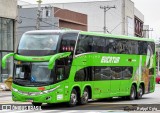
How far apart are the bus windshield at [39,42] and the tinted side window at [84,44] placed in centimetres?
170

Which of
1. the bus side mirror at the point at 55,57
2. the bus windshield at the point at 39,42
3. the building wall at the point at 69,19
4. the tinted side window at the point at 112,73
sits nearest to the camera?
the bus side mirror at the point at 55,57

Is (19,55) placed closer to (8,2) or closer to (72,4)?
(8,2)

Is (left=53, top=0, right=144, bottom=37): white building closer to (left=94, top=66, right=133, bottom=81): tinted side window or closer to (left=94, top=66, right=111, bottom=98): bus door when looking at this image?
(left=94, top=66, right=133, bottom=81): tinted side window

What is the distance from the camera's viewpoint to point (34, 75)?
23.8 m

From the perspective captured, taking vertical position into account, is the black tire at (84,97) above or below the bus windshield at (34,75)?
below

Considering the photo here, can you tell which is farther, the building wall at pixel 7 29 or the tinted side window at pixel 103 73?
the building wall at pixel 7 29

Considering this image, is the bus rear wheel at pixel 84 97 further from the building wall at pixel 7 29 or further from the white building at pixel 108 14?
the white building at pixel 108 14

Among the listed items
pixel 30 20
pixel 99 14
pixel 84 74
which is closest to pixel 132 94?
pixel 84 74

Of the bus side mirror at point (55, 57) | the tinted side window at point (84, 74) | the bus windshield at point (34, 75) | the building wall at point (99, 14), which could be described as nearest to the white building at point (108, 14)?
the building wall at point (99, 14)

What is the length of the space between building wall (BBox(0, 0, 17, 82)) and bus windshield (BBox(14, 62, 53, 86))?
27885 millimetres

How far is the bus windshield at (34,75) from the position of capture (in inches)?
930

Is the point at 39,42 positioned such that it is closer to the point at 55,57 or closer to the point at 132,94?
the point at 55,57

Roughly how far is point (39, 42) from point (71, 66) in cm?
205

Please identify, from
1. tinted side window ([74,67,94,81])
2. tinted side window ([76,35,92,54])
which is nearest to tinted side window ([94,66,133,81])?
tinted side window ([74,67,94,81])
